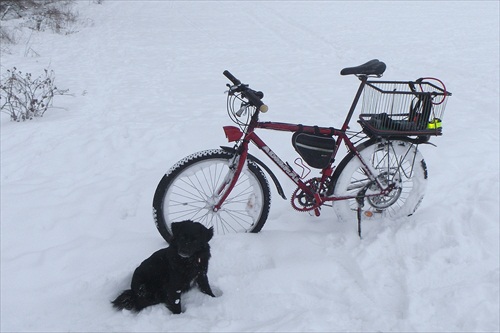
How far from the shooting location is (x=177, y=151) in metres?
5.05

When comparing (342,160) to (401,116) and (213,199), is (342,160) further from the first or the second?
(213,199)

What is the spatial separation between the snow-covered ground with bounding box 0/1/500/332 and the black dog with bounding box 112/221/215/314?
0.10 meters

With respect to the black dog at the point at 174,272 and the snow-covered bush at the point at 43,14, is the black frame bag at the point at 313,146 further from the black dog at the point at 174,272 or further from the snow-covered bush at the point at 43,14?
the snow-covered bush at the point at 43,14

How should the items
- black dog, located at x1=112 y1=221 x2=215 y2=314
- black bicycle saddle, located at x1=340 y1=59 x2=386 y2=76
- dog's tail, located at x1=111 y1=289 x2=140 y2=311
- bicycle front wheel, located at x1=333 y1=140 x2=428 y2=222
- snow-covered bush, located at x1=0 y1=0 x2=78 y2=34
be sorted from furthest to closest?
snow-covered bush, located at x1=0 y1=0 x2=78 y2=34
bicycle front wheel, located at x1=333 y1=140 x2=428 y2=222
black bicycle saddle, located at x1=340 y1=59 x2=386 y2=76
dog's tail, located at x1=111 y1=289 x2=140 y2=311
black dog, located at x1=112 y1=221 x2=215 y2=314

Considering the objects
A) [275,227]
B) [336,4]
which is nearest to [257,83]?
[275,227]

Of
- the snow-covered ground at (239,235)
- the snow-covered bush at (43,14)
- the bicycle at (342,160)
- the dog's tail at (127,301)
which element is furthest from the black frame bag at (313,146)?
the snow-covered bush at (43,14)

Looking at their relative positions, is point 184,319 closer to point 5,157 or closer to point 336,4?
point 5,157

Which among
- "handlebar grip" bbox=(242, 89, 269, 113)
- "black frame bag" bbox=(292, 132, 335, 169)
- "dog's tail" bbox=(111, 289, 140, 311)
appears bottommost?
"dog's tail" bbox=(111, 289, 140, 311)

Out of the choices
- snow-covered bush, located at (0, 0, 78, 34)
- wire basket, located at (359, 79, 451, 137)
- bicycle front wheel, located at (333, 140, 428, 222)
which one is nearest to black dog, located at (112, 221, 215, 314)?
bicycle front wheel, located at (333, 140, 428, 222)

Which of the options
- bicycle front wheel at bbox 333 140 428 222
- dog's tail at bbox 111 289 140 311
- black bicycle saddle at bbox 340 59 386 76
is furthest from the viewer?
bicycle front wheel at bbox 333 140 428 222

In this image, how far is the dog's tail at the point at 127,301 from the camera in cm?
268

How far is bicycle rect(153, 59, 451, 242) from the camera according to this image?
9.86ft

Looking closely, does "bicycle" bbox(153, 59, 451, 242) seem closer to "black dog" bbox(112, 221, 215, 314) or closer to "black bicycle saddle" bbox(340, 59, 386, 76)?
"black bicycle saddle" bbox(340, 59, 386, 76)

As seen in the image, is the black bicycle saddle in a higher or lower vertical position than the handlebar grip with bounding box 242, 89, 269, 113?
higher
